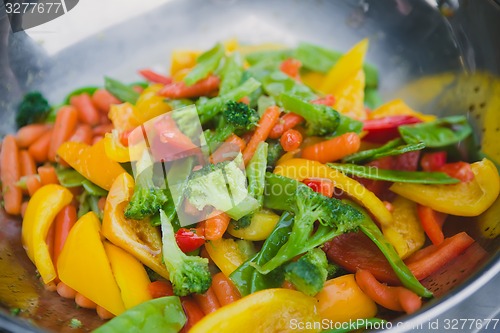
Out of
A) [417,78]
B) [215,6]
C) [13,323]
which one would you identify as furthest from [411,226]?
[215,6]

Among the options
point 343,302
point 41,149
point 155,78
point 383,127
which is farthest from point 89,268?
point 383,127

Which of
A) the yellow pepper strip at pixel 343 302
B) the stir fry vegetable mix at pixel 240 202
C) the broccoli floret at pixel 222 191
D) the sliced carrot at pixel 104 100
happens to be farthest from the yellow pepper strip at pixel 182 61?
the yellow pepper strip at pixel 343 302

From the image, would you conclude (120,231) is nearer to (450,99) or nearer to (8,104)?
(8,104)

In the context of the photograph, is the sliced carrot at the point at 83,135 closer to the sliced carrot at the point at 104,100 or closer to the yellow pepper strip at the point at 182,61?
the sliced carrot at the point at 104,100

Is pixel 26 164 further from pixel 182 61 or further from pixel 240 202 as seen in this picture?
pixel 240 202

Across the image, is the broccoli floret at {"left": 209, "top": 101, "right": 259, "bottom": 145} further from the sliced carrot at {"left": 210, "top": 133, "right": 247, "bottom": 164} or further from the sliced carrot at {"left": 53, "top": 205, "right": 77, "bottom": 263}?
the sliced carrot at {"left": 53, "top": 205, "right": 77, "bottom": 263}

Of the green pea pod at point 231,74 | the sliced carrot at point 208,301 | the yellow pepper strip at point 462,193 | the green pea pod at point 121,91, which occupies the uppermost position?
the green pea pod at point 231,74
